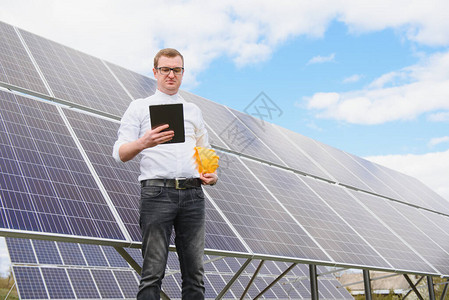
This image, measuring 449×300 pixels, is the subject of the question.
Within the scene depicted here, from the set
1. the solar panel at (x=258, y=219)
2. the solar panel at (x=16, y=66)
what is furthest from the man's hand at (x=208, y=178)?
the solar panel at (x=16, y=66)

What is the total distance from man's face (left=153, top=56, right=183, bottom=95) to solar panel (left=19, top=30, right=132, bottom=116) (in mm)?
4950

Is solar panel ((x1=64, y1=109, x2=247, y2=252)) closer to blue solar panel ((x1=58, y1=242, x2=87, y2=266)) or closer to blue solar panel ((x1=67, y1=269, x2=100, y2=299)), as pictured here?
blue solar panel ((x1=67, y1=269, x2=100, y2=299))

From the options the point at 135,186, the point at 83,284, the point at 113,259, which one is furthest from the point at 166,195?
the point at 113,259

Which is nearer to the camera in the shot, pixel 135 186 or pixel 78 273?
pixel 135 186

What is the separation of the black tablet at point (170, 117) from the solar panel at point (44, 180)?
225 cm

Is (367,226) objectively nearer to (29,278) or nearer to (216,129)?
(216,129)

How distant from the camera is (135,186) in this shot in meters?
7.42

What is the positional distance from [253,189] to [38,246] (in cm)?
890

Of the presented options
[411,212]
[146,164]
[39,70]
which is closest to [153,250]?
[146,164]

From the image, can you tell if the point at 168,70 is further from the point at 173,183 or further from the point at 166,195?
the point at 166,195

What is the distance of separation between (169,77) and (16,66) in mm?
5558

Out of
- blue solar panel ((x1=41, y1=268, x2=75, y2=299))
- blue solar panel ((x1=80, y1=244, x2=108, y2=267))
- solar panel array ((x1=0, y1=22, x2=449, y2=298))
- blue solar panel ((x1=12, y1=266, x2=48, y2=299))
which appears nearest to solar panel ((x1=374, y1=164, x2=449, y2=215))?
solar panel array ((x1=0, y1=22, x2=449, y2=298))

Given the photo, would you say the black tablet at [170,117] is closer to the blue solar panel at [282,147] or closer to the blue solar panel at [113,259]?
the blue solar panel at [282,147]

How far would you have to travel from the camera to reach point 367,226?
12.3m
